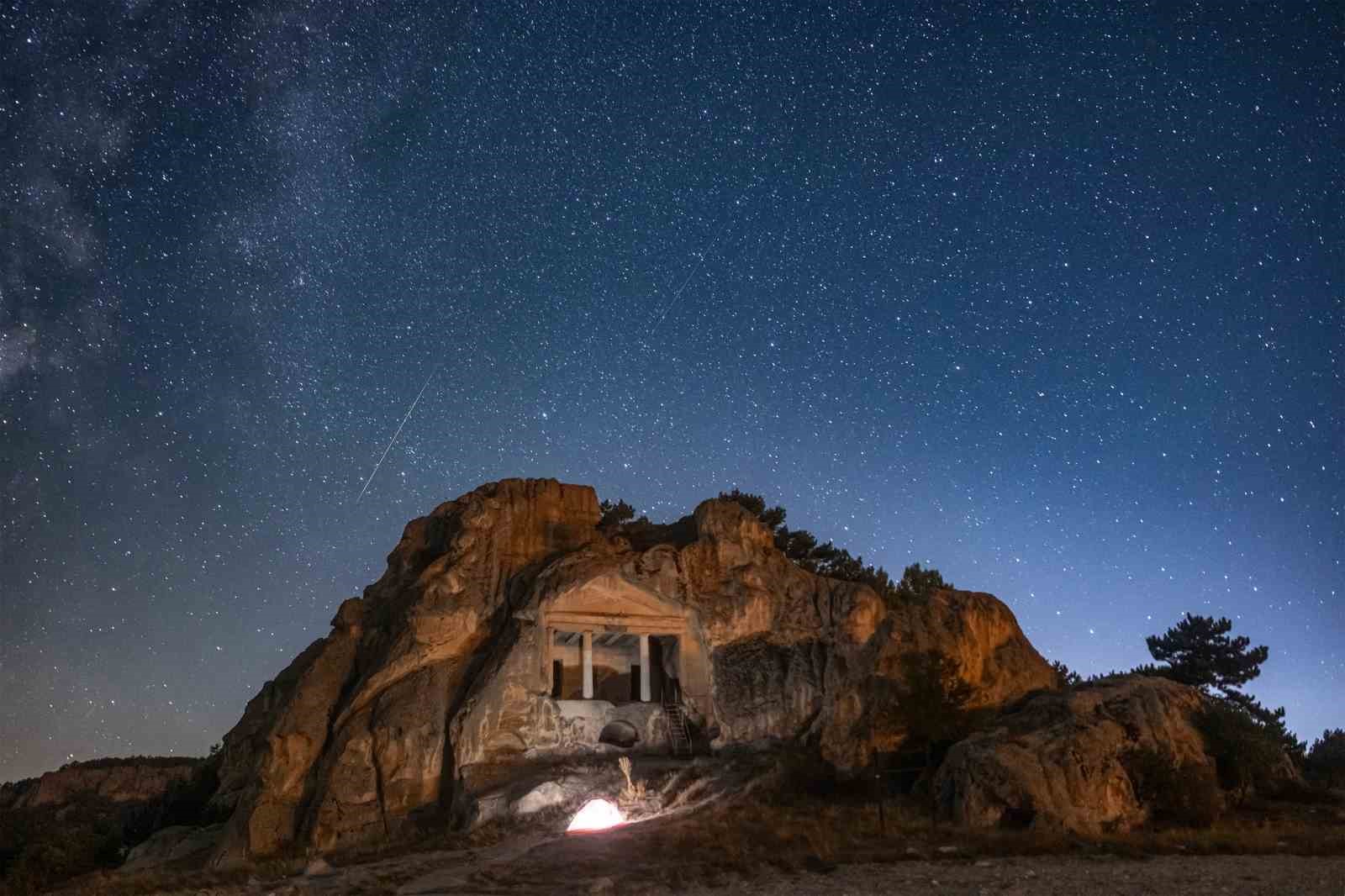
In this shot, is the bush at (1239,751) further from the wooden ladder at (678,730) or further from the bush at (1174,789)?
the wooden ladder at (678,730)

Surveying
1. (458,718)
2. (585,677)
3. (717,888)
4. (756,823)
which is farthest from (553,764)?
(717,888)

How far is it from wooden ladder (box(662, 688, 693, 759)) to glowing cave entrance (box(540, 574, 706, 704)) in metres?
0.65

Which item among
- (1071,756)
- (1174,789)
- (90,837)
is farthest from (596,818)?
(90,837)

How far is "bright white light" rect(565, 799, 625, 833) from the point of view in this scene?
72.6 ft

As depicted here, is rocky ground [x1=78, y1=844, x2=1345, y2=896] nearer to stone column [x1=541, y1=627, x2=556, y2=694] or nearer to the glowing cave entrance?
stone column [x1=541, y1=627, x2=556, y2=694]

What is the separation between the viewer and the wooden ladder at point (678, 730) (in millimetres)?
30219

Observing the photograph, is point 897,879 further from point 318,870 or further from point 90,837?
point 90,837

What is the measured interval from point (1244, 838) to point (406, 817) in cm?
1929

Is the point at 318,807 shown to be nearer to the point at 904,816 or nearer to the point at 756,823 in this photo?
the point at 756,823

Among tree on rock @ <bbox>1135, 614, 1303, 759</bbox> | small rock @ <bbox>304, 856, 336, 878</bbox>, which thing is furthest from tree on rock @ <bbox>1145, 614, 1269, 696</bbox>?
small rock @ <bbox>304, 856, 336, 878</bbox>

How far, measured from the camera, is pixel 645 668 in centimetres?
3356

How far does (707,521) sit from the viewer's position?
112ft

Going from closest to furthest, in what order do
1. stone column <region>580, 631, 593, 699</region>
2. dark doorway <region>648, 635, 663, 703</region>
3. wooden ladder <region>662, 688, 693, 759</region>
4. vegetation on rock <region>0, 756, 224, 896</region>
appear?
vegetation on rock <region>0, 756, 224, 896</region> < wooden ladder <region>662, 688, 693, 759</region> < stone column <region>580, 631, 593, 699</region> < dark doorway <region>648, 635, 663, 703</region>

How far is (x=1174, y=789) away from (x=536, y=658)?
675 inches
